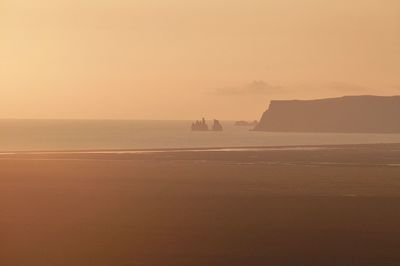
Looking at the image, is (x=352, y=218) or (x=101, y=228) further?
(x=352, y=218)

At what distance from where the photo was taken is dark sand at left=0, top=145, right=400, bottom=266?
18.4 m

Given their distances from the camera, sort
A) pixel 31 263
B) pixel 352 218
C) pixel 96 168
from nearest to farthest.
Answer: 1. pixel 31 263
2. pixel 352 218
3. pixel 96 168

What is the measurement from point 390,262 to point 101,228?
869cm

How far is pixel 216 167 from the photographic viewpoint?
5019cm

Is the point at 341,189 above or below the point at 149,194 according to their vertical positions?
above

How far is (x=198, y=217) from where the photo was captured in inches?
992

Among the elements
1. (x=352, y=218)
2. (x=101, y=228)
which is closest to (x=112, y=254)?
(x=101, y=228)

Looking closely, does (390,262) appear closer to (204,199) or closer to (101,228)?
(101,228)

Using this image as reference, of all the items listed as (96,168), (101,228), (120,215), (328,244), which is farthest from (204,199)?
(96,168)

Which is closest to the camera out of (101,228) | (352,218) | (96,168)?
(101,228)

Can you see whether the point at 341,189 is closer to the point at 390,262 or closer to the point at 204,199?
the point at 204,199

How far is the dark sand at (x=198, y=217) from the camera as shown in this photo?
18.4 m

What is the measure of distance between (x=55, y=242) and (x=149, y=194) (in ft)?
43.3

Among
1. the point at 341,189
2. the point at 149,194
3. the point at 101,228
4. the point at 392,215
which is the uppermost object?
the point at 341,189
